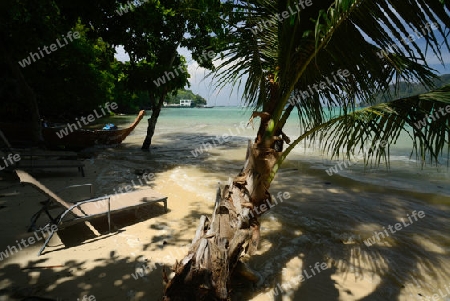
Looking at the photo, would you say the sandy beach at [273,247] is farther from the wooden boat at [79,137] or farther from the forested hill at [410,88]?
the wooden boat at [79,137]

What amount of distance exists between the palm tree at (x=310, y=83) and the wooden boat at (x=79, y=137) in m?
10.7

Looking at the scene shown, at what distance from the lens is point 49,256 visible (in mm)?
3771

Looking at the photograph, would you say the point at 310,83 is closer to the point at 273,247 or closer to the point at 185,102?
the point at 273,247

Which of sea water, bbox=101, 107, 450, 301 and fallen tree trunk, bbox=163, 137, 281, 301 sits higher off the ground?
fallen tree trunk, bbox=163, 137, 281, 301

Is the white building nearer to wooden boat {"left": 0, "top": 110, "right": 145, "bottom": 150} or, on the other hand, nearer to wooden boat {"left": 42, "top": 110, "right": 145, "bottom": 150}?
wooden boat {"left": 42, "top": 110, "right": 145, "bottom": 150}

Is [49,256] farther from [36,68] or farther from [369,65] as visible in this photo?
[36,68]

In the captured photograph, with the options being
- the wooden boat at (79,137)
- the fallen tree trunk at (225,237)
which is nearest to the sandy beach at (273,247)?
the fallen tree trunk at (225,237)

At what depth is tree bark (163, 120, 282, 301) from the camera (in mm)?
2543

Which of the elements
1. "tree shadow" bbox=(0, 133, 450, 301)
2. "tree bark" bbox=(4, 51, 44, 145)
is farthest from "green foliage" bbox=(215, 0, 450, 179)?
"tree bark" bbox=(4, 51, 44, 145)

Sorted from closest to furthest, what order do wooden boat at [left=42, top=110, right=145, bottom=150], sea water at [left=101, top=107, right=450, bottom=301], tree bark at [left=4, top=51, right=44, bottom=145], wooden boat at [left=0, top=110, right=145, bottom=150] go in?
sea water at [left=101, top=107, right=450, bottom=301], tree bark at [left=4, top=51, right=44, bottom=145], wooden boat at [left=0, top=110, right=145, bottom=150], wooden boat at [left=42, top=110, right=145, bottom=150]

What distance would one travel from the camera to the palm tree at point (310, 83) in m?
2.38

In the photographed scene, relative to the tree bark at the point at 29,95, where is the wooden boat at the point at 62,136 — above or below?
below

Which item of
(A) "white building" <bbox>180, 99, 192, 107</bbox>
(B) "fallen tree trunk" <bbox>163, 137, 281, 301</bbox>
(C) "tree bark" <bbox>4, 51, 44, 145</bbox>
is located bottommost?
(B) "fallen tree trunk" <bbox>163, 137, 281, 301</bbox>

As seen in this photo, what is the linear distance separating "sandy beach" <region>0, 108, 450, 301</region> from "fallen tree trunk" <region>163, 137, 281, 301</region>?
29.6 inches
